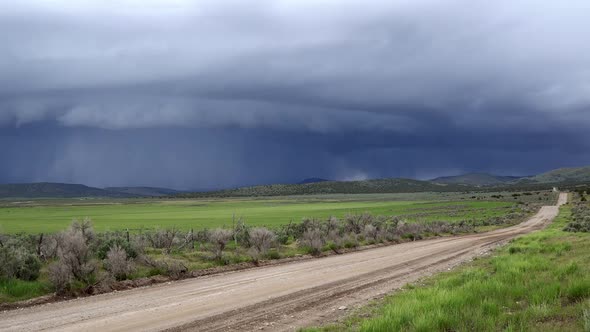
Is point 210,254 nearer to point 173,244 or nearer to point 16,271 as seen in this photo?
point 173,244

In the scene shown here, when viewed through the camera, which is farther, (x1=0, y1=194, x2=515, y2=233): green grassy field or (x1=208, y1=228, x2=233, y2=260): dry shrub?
(x1=0, y1=194, x2=515, y2=233): green grassy field

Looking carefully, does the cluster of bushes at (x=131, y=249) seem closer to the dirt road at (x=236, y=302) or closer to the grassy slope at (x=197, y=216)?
the dirt road at (x=236, y=302)

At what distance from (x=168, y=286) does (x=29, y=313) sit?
611 centimetres

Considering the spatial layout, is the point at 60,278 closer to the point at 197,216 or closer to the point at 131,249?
the point at 131,249

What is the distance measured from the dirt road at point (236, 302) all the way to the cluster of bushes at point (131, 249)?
188 centimetres

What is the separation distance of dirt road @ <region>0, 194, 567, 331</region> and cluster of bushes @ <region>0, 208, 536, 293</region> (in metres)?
1.88

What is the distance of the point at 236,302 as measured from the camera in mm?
16781

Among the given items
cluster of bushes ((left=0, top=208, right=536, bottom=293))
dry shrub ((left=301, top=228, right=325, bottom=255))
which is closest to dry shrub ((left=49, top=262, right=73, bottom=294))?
cluster of bushes ((left=0, top=208, right=536, bottom=293))

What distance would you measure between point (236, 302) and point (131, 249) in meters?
10.6

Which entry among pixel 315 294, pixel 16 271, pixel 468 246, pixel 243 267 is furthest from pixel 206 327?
pixel 468 246

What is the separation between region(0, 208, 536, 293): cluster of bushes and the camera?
20.1 metres

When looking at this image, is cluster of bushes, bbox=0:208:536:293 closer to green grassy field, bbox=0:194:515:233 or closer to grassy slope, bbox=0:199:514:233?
grassy slope, bbox=0:199:514:233

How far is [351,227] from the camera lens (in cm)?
4762

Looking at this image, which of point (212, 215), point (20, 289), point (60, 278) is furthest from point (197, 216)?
point (20, 289)
